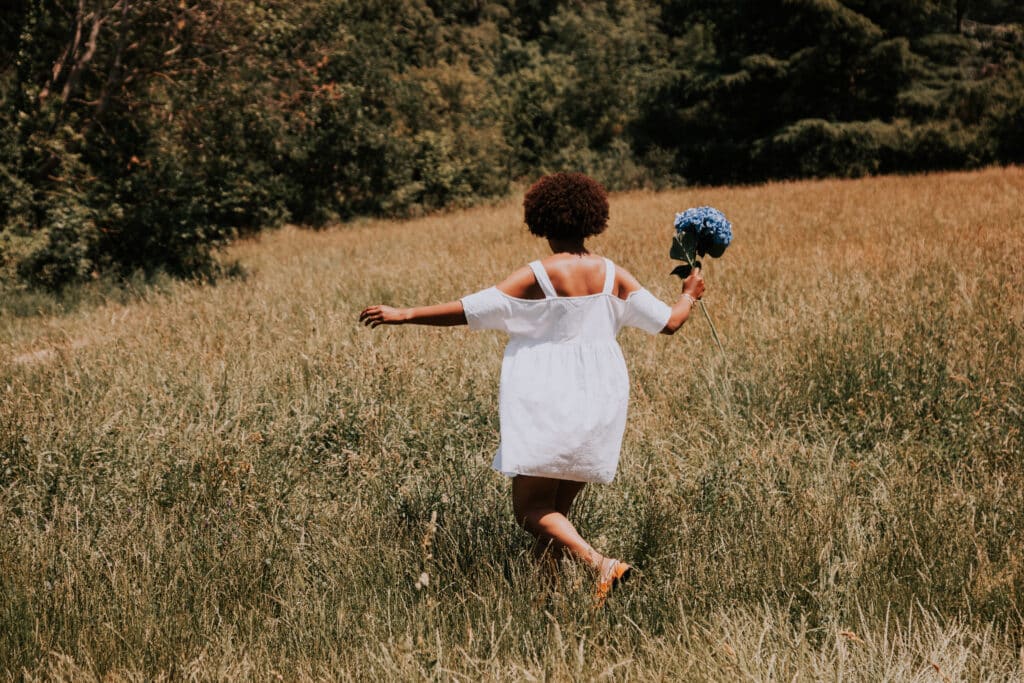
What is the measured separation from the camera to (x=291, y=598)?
8.80ft

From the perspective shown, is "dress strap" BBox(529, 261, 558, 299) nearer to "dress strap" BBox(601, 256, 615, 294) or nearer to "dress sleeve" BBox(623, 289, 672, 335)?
"dress strap" BBox(601, 256, 615, 294)

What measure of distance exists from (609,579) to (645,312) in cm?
96

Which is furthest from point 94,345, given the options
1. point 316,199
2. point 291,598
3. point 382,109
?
point 382,109

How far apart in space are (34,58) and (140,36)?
1.52 m

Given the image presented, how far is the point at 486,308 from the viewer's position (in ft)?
8.49

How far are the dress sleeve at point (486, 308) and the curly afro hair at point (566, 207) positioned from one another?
11.4 inches

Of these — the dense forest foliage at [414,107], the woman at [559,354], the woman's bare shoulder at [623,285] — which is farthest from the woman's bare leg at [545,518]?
the dense forest foliage at [414,107]

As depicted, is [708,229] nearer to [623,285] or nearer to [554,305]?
[623,285]

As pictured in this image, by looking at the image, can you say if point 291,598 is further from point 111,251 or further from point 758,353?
point 111,251

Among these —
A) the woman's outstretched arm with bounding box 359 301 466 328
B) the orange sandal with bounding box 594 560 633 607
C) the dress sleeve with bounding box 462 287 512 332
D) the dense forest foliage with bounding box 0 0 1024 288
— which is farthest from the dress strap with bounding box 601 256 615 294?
the dense forest foliage with bounding box 0 0 1024 288

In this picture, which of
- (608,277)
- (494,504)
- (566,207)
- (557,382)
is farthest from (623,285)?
(494,504)

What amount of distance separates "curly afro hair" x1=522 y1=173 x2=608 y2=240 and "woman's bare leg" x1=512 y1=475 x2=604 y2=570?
90 cm

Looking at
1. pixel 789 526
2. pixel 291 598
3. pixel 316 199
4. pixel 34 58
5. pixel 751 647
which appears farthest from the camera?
pixel 316 199

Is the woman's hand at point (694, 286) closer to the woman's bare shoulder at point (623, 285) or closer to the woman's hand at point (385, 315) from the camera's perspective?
the woman's bare shoulder at point (623, 285)
